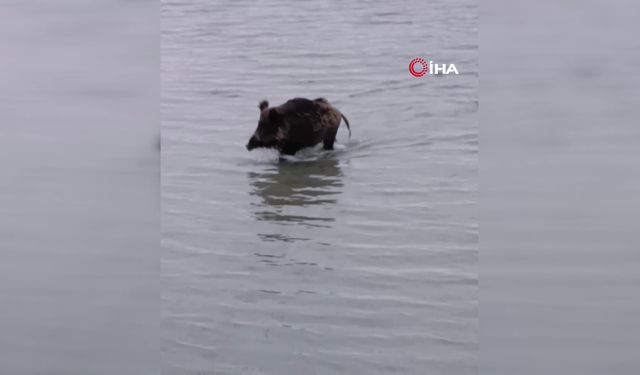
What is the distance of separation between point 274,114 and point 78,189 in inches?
26.9

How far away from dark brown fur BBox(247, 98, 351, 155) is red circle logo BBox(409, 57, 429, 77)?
259mm

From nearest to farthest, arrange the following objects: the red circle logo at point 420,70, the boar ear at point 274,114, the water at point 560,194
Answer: the water at point 560,194 < the red circle logo at point 420,70 < the boar ear at point 274,114

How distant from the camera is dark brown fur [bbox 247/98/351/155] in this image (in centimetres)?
282

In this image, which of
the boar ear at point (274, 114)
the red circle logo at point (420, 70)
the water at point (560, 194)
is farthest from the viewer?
the boar ear at point (274, 114)

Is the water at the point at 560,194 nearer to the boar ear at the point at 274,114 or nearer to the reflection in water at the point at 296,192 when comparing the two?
the reflection in water at the point at 296,192

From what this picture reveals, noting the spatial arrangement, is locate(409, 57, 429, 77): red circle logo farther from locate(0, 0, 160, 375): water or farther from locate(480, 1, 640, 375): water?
locate(0, 0, 160, 375): water

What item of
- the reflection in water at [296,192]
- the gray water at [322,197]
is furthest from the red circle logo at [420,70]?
the reflection in water at [296,192]

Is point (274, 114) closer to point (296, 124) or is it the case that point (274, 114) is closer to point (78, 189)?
point (296, 124)

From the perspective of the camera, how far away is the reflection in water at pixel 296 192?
281 centimetres

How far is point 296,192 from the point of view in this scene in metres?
2.84

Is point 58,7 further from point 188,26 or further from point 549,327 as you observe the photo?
point 549,327

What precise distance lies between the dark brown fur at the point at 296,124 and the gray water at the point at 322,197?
0.09 ft

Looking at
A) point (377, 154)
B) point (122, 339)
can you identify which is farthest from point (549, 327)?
point (122, 339)

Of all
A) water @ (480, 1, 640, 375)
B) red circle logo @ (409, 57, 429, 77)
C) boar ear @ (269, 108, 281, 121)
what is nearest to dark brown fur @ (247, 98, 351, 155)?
boar ear @ (269, 108, 281, 121)
